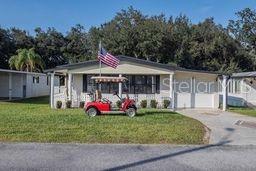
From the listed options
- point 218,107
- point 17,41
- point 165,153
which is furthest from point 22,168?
point 17,41

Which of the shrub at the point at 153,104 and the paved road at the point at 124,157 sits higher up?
the shrub at the point at 153,104

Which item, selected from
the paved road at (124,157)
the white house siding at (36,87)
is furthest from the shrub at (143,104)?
the white house siding at (36,87)

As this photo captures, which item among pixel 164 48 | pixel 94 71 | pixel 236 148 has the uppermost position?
pixel 164 48

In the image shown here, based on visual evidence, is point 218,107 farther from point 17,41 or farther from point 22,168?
point 17,41

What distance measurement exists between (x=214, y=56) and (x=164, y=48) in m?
6.59

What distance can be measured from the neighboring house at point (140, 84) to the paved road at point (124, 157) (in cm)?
1496

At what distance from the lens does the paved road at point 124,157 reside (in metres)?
8.42

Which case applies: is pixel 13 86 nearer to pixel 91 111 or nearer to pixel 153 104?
pixel 153 104

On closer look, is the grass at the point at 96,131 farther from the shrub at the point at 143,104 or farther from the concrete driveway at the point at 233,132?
the shrub at the point at 143,104

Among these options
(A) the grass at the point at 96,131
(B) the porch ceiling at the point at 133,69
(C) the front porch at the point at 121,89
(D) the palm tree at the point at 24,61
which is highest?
(D) the palm tree at the point at 24,61

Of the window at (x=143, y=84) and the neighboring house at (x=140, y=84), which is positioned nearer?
the neighboring house at (x=140, y=84)

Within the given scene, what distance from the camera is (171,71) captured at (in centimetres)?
2630

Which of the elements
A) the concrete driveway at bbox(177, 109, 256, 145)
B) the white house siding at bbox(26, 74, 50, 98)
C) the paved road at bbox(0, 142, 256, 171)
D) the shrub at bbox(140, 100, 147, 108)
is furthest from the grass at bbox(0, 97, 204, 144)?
the white house siding at bbox(26, 74, 50, 98)

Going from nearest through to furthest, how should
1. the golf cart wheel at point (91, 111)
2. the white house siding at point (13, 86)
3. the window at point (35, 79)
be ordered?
the golf cart wheel at point (91, 111)
the white house siding at point (13, 86)
the window at point (35, 79)
